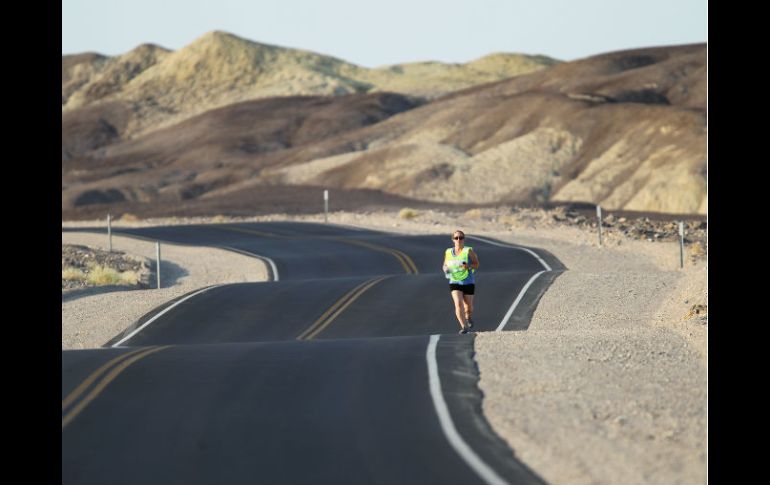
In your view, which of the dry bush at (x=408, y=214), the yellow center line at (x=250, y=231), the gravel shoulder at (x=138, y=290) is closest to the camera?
the gravel shoulder at (x=138, y=290)

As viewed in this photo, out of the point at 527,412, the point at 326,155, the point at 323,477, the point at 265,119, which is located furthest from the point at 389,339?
the point at 265,119

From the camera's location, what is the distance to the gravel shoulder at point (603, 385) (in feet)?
36.5

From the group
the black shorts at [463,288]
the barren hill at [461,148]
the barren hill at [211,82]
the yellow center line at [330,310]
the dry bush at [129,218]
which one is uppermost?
the barren hill at [211,82]

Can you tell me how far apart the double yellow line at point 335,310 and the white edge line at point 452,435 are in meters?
8.95

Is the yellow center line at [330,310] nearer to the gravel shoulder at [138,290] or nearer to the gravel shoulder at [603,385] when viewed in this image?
the gravel shoulder at [138,290]

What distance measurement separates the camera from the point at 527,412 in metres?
13.0

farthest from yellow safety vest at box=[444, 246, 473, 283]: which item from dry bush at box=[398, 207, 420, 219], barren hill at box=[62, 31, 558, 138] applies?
barren hill at box=[62, 31, 558, 138]

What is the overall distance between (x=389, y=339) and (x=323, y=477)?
846cm

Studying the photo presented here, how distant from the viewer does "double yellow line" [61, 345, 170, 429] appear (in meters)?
13.6

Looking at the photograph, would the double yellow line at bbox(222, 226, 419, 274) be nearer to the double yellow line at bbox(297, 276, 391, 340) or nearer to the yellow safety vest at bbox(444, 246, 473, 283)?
the double yellow line at bbox(297, 276, 391, 340)

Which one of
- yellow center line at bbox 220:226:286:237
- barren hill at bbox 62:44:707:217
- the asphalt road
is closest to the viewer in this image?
the asphalt road

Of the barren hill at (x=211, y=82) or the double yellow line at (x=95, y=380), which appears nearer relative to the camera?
the double yellow line at (x=95, y=380)

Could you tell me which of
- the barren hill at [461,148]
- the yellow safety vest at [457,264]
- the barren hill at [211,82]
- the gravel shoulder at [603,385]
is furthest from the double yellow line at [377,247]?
the barren hill at [211,82]
